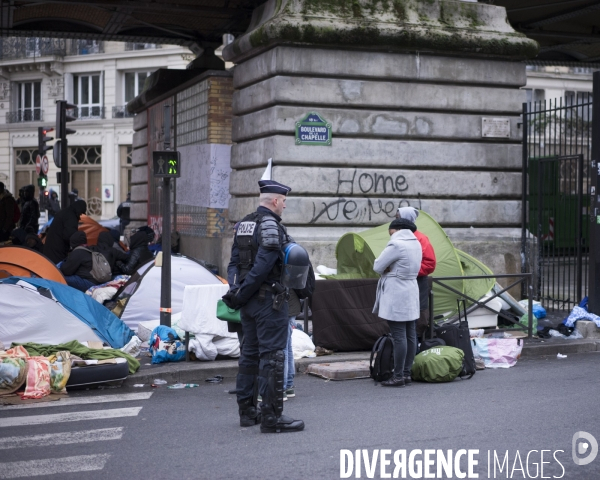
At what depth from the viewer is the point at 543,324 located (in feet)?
44.5

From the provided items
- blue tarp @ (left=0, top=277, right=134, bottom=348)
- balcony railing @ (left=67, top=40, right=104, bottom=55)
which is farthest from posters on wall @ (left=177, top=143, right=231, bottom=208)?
balcony railing @ (left=67, top=40, right=104, bottom=55)

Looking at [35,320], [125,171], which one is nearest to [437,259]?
[35,320]

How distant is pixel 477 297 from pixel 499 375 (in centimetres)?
254

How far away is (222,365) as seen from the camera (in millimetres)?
10516

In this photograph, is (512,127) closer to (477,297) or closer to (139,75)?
(477,297)

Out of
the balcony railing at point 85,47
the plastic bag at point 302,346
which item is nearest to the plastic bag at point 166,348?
the plastic bag at point 302,346

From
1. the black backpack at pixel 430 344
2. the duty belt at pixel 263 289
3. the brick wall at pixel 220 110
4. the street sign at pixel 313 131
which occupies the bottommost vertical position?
the black backpack at pixel 430 344

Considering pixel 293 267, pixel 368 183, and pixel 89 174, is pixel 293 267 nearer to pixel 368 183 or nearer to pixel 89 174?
pixel 368 183

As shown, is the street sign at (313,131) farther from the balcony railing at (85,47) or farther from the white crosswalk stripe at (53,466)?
the balcony railing at (85,47)

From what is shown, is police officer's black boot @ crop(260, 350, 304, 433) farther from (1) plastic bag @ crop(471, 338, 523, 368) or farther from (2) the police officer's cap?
(1) plastic bag @ crop(471, 338, 523, 368)

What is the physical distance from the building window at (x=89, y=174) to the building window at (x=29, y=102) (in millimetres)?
3576

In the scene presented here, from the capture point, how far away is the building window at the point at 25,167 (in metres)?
50.8

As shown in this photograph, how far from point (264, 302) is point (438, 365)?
3113 mm

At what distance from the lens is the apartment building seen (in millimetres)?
47969
